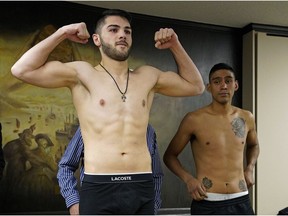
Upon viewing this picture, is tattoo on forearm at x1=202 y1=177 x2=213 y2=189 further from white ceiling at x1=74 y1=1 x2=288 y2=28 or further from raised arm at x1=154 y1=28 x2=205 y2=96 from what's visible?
white ceiling at x1=74 y1=1 x2=288 y2=28

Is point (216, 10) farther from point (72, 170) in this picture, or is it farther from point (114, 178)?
point (114, 178)

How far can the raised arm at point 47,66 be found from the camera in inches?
68.8

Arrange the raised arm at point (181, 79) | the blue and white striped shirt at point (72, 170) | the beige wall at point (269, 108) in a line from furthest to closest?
the beige wall at point (269, 108) < the blue and white striped shirt at point (72, 170) < the raised arm at point (181, 79)

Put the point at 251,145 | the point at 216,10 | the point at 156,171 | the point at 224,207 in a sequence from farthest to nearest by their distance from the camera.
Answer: the point at 216,10 → the point at 251,145 → the point at 224,207 → the point at 156,171

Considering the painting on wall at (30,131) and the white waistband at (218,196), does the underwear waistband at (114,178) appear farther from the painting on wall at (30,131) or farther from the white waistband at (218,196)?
the painting on wall at (30,131)

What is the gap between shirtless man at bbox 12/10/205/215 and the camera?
1752 millimetres

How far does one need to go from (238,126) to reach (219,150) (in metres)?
0.26

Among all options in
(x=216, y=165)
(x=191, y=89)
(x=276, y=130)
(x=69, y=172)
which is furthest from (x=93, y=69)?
(x=276, y=130)

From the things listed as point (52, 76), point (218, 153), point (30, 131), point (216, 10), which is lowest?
point (218, 153)

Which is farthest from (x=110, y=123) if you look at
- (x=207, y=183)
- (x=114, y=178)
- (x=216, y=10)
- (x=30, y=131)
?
(x=216, y=10)

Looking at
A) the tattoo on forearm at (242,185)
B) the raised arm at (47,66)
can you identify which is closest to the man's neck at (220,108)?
the tattoo on forearm at (242,185)

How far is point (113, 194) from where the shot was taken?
1.75 metres

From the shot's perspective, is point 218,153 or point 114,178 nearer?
point 114,178

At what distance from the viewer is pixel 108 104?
1800 millimetres
